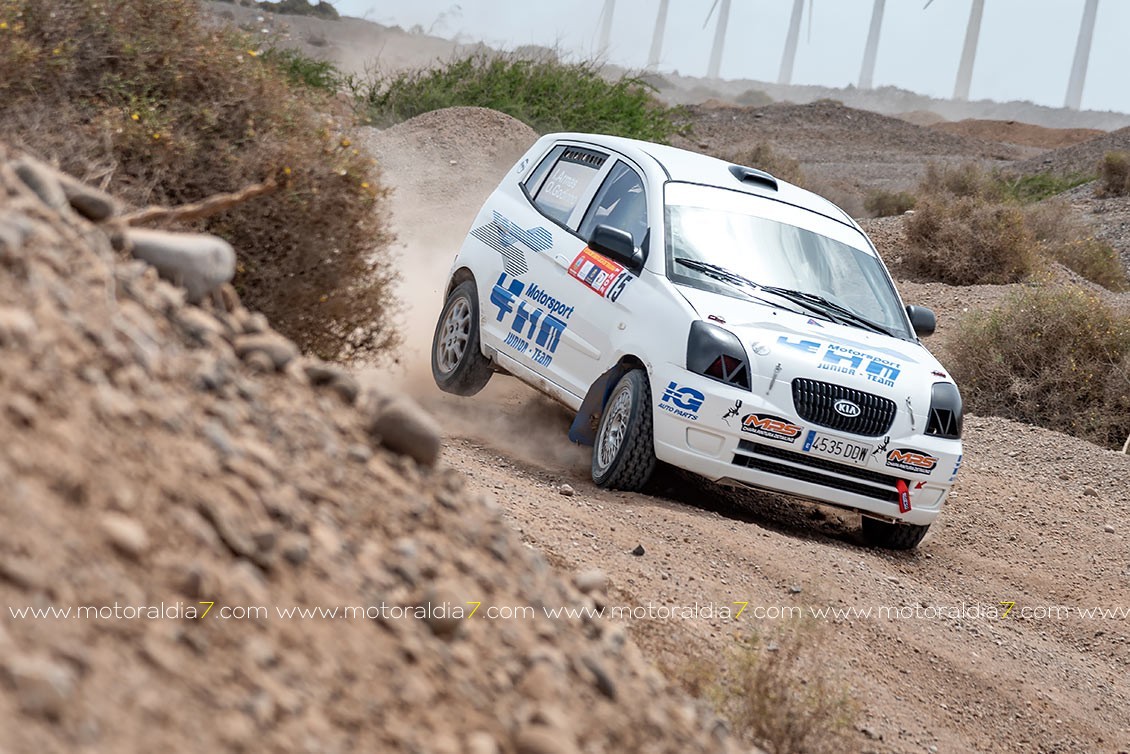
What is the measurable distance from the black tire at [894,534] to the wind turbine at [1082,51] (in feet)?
210

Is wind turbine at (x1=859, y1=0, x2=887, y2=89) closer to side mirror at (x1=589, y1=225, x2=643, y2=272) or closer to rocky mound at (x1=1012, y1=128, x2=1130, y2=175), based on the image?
rocky mound at (x1=1012, y1=128, x2=1130, y2=175)

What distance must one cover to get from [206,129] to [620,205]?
3006 millimetres

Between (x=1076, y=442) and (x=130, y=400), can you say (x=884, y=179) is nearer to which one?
(x=1076, y=442)

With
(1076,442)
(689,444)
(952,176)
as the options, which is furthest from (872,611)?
(952,176)

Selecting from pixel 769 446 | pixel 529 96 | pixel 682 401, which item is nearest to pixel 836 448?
pixel 769 446

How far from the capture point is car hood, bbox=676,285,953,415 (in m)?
7.84

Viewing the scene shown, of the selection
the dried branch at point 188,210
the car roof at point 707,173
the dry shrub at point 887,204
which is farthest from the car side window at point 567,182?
the dry shrub at point 887,204

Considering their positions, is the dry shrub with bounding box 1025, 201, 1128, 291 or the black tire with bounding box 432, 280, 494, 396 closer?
the black tire with bounding box 432, 280, 494, 396

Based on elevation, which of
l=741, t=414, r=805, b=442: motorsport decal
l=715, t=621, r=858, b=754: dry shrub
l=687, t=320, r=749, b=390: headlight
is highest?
l=687, t=320, r=749, b=390: headlight

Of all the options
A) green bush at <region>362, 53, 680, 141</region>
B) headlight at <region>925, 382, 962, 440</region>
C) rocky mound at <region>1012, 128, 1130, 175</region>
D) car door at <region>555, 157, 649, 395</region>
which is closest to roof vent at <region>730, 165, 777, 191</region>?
car door at <region>555, 157, 649, 395</region>

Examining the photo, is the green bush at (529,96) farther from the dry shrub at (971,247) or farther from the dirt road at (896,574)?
the dirt road at (896,574)

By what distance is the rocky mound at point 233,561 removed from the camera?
272 centimetres

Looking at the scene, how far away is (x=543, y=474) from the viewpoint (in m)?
8.41

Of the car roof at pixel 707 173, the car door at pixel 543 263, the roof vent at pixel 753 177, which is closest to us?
the car door at pixel 543 263
